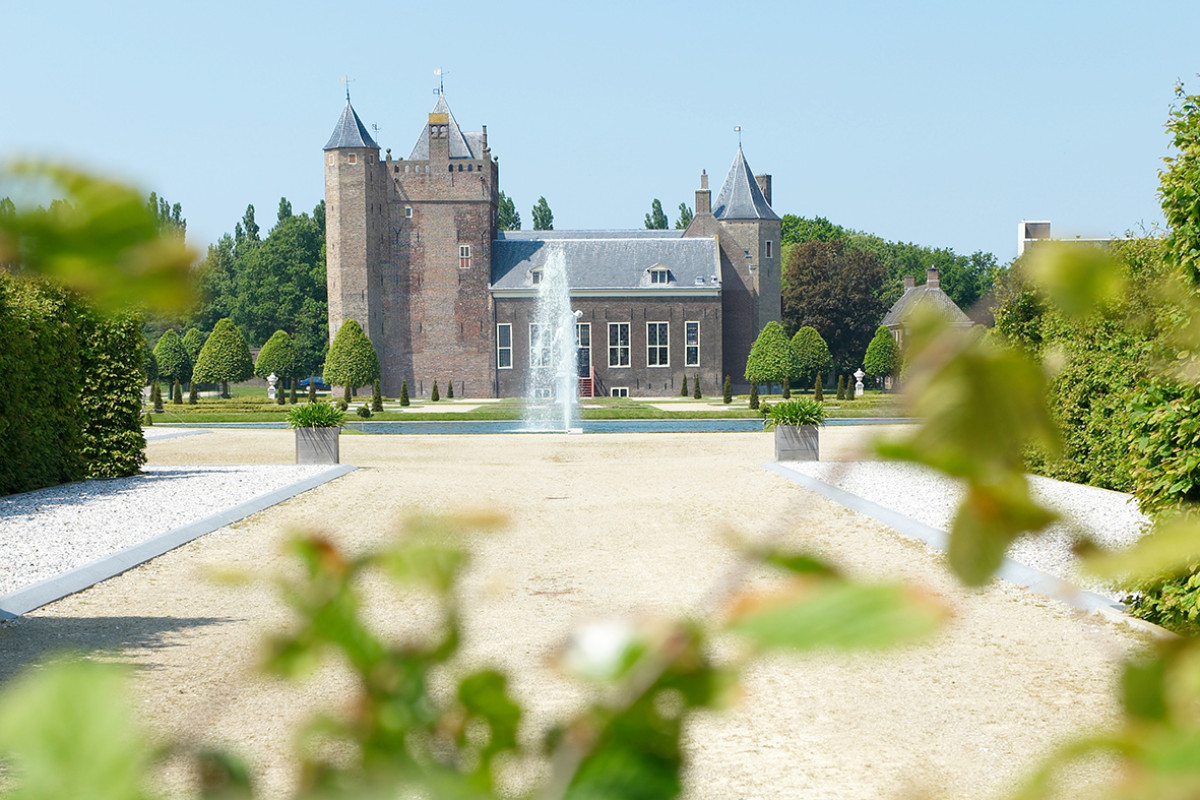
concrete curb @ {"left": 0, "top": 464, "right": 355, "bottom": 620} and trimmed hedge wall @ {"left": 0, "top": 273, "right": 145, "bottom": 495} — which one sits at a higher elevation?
trimmed hedge wall @ {"left": 0, "top": 273, "right": 145, "bottom": 495}

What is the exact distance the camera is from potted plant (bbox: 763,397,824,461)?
1656 cm

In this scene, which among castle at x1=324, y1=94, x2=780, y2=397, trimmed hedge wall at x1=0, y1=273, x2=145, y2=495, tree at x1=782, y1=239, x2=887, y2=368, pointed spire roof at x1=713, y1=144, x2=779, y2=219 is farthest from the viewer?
tree at x1=782, y1=239, x2=887, y2=368

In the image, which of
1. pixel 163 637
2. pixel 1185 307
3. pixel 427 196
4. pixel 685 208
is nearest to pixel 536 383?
pixel 427 196

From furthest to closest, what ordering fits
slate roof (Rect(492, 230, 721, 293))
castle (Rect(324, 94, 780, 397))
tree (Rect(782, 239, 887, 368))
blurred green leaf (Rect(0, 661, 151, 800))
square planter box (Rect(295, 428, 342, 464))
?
tree (Rect(782, 239, 887, 368)), slate roof (Rect(492, 230, 721, 293)), castle (Rect(324, 94, 780, 397)), square planter box (Rect(295, 428, 342, 464)), blurred green leaf (Rect(0, 661, 151, 800))

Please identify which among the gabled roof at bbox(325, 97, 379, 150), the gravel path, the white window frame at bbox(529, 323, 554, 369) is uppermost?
the gabled roof at bbox(325, 97, 379, 150)

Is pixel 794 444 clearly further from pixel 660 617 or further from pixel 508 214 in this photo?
pixel 508 214

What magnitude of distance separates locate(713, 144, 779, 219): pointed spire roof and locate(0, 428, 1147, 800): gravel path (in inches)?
1576

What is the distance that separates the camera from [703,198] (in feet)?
A: 171

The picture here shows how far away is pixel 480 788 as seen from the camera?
16.9 inches

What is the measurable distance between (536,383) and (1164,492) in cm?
4187

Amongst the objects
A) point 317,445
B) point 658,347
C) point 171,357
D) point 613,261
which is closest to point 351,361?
point 171,357

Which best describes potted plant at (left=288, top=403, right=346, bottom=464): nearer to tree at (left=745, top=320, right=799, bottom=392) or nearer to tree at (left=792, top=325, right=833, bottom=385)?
tree at (left=745, top=320, right=799, bottom=392)

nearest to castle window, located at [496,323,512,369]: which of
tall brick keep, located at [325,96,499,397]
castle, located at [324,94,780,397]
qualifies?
castle, located at [324,94,780,397]

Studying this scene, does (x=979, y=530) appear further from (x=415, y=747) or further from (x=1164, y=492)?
(x=1164, y=492)
